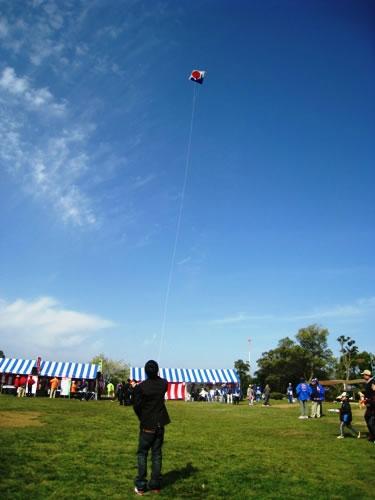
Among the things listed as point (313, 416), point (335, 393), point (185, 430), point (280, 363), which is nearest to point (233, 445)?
point (185, 430)

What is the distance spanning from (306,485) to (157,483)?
281 cm

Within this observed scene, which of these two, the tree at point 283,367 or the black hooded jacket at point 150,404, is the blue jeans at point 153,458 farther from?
the tree at point 283,367

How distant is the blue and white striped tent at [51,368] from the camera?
37.0m

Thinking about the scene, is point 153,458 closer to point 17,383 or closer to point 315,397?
point 315,397

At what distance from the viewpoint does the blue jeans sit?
6438mm

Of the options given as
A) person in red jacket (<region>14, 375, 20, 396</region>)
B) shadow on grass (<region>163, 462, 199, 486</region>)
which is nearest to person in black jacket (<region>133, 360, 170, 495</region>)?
shadow on grass (<region>163, 462, 199, 486</region>)

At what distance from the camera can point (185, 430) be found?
14773 mm

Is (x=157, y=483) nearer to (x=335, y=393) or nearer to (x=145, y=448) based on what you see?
(x=145, y=448)

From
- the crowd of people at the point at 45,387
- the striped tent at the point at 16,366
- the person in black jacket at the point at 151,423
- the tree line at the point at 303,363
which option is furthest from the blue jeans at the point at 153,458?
the tree line at the point at 303,363

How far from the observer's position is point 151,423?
665 centimetres

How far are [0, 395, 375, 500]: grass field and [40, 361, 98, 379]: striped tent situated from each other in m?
24.4

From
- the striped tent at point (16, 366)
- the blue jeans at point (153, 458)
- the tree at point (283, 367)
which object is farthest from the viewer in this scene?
the tree at point (283, 367)

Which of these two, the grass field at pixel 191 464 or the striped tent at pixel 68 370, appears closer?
the grass field at pixel 191 464

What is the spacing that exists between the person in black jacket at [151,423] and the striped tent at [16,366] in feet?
111
